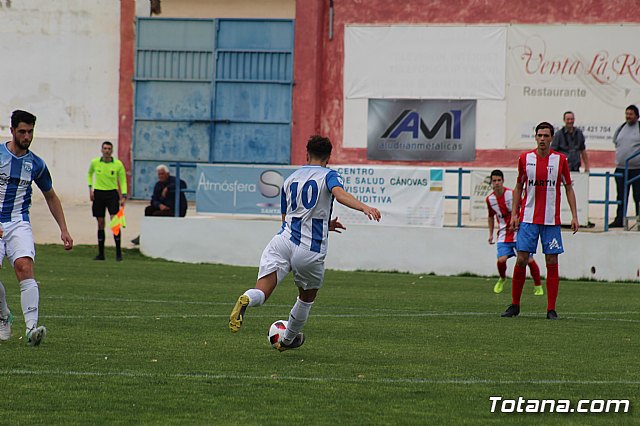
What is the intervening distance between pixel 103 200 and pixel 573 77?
42.7 ft

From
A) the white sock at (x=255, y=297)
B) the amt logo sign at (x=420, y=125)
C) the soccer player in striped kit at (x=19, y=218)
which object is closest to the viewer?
the white sock at (x=255, y=297)

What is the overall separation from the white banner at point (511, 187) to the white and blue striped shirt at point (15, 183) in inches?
539

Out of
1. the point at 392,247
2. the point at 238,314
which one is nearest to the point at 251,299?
the point at 238,314

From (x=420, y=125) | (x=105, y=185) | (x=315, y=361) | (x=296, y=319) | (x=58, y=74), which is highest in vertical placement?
(x=58, y=74)

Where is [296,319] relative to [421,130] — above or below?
below

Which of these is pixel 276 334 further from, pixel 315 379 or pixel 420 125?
pixel 420 125

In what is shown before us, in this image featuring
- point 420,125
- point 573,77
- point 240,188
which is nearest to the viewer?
point 240,188

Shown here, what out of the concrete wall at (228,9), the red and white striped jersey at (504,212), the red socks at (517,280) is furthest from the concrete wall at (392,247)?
the concrete wall at (228,9)

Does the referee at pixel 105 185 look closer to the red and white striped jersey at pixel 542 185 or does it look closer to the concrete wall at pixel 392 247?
the concrete wall at pixel 392 247

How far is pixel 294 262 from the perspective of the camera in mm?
9594

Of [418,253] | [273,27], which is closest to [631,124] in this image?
[418,253]

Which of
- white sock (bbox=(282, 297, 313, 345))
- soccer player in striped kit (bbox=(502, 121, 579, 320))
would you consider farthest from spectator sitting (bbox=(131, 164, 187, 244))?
white sock (bbox=(282, 297, 313, 345))

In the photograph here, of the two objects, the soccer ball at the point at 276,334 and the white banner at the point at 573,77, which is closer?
the soccer ball at the point at 276,334

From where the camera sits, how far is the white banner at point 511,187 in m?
22.4
